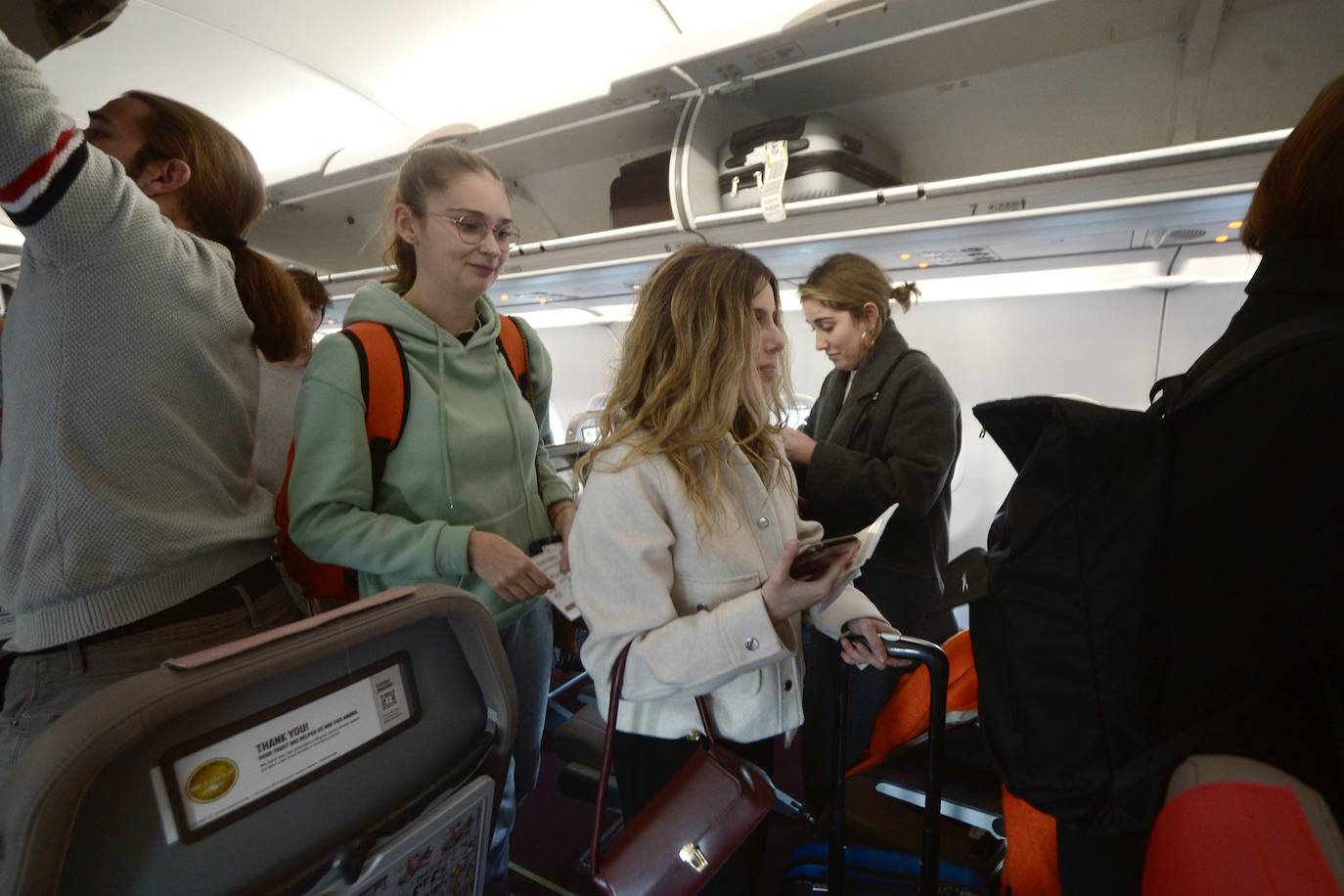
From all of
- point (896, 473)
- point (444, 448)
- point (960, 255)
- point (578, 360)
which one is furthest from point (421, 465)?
point (578, 360)

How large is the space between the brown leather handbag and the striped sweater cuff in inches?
43.2

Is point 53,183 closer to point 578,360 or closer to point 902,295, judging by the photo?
point 902,295

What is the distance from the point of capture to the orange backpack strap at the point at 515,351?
1.67 m

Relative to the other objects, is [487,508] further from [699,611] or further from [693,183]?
[693,183]

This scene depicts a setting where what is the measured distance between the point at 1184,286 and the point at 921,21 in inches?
89.0

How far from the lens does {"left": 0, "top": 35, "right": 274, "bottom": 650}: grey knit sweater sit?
0.89m

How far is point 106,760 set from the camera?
53 cm

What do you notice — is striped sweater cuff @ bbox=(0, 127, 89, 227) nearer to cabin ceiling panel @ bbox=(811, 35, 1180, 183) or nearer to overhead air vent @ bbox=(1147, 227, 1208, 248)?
cabin ceiling panel @ bbox=(811, 35, 1180, 183)

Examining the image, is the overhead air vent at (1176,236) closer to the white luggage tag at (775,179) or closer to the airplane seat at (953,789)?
the white luggage tag at (775,179)

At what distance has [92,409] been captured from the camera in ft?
3.08

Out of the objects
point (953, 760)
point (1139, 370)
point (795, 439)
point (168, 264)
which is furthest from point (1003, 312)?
point (168, 264)

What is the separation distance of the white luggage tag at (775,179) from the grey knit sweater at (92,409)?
6.20 feet

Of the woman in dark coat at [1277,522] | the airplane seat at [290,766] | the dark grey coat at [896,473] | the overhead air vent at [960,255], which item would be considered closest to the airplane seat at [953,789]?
the dark grey coat at [896,473]

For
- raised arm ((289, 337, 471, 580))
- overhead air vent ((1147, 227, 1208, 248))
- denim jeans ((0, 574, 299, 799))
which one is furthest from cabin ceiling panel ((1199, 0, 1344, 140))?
denim jeans ((0, 574, 299, 799))
